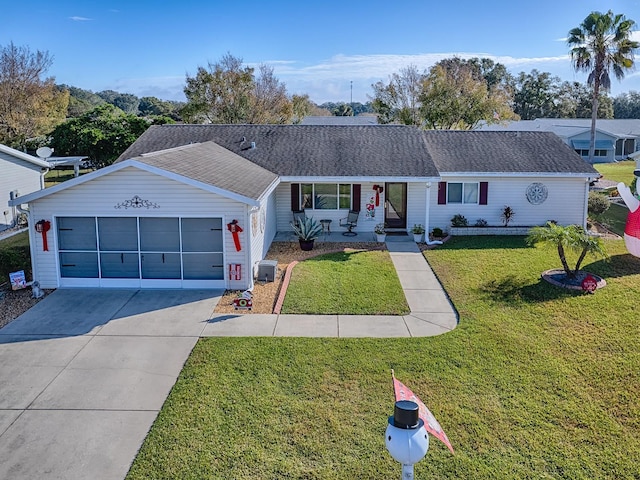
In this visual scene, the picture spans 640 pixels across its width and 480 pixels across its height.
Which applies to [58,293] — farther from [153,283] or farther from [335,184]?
[335,184]

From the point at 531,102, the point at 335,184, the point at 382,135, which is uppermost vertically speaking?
the point at 531,102

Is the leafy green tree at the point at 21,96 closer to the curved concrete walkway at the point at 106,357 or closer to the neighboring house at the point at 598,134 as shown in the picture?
the curved concrete walkway at the point at 106,357

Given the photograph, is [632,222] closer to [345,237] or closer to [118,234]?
[345,237]

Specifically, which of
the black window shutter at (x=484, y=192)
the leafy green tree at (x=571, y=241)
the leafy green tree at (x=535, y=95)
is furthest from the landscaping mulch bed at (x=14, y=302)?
the leafy green tree at (x=535, y=95)

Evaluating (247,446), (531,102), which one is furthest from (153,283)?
(531,102)

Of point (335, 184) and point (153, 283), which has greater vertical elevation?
point (335, 184)

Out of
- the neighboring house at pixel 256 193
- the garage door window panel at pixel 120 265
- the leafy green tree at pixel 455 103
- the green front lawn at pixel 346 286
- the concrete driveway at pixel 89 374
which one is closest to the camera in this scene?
the concrete driveway at pixel 89 374

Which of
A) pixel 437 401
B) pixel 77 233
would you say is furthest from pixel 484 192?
pixel 77 233
